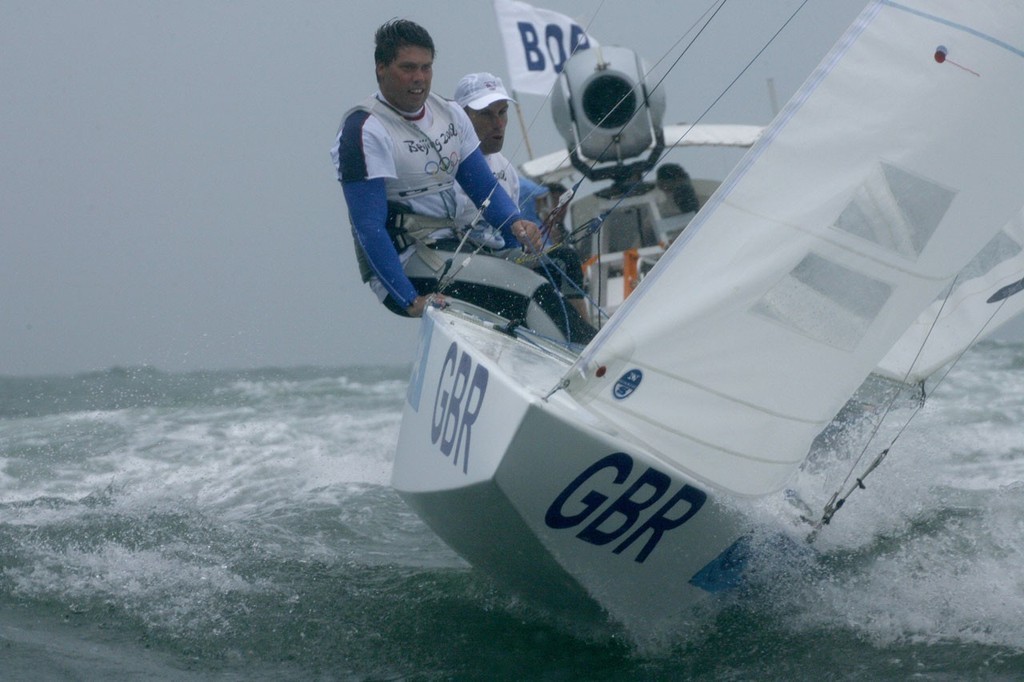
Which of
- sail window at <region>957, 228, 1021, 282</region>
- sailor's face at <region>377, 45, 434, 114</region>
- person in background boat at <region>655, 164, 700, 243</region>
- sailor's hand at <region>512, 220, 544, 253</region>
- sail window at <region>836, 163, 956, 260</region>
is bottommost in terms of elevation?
person in background boat at <region>655, 164, 700, 243</region>

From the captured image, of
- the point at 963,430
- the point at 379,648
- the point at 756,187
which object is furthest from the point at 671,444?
the point at 963,430

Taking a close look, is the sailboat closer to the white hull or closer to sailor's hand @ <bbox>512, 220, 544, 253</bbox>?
the white hull

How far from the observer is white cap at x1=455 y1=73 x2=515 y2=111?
3.93 m

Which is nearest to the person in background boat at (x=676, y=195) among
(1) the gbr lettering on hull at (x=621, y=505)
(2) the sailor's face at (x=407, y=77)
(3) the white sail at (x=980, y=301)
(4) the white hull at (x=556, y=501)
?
(3) the white sail at (x=980, y=301)

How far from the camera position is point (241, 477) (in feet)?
16.9

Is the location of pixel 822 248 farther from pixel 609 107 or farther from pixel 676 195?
pixel 676 195

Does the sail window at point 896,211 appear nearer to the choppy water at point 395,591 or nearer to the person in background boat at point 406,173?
the choppy water at point 395,591

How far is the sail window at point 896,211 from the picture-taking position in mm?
2430

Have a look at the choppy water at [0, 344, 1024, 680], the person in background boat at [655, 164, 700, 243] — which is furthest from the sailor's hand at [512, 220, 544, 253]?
the person in background boat at [655, 164, 700, 243]

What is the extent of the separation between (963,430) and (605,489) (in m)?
4.22

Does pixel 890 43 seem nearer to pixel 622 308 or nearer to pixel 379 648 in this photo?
pixel 622 308

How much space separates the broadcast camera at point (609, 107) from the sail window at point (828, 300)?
3.33 metres

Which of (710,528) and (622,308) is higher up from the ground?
(622,308)

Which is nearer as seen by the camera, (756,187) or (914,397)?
(756,187)
